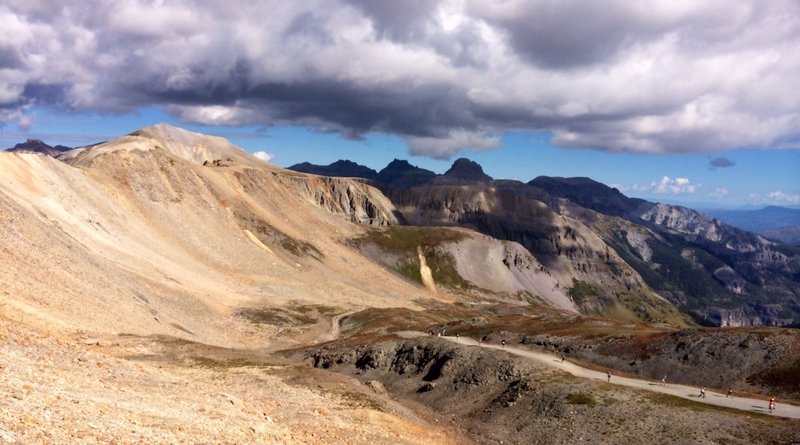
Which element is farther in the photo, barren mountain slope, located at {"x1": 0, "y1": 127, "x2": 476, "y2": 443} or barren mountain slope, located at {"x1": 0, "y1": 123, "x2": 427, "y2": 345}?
barren mountain slope, located at {"x1": 0, "y1": 123, "x2": 427, "y2": 345}

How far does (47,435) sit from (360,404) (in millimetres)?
28248

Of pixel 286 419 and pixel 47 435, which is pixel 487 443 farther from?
pixel 47 435

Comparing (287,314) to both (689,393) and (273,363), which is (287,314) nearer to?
(273,363)

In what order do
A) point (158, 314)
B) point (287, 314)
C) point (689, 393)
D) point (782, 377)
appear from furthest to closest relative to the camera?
point (287, 314), point (158, 314), point (782, 377), point (689, 393)

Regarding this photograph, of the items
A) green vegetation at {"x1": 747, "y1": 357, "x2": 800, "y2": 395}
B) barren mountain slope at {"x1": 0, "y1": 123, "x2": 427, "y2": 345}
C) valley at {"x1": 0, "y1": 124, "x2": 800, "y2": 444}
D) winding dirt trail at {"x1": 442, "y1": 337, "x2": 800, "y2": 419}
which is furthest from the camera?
barren mountain slope at {"x1": 0, "y1": 123, "x2": 427, "y2": 345}

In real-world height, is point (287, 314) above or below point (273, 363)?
below

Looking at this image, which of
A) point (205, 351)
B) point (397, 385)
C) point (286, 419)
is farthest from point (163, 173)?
point (286, 419)

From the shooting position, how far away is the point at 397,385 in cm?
6147

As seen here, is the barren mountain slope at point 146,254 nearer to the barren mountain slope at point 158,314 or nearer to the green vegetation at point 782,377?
the barren mountain slope at point 158,314

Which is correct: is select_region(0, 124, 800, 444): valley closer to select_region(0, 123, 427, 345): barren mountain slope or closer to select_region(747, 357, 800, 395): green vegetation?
select_region(747, 357, 800, 395): green vegetation

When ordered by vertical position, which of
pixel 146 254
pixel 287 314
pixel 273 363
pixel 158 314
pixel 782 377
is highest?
pixel 146 254

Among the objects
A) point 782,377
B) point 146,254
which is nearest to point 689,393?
point 782,377

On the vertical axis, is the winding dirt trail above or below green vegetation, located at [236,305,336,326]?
above

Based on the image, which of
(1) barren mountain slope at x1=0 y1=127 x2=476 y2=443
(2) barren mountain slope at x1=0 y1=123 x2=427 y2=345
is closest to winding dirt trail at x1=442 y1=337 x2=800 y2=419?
(1) barren mountain slope at x1=0 y1=127 x2=476 y2=443
